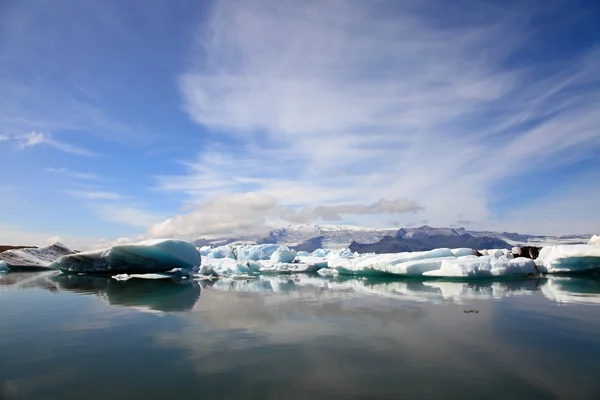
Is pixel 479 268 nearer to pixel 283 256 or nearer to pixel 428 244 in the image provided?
pixel 283 256

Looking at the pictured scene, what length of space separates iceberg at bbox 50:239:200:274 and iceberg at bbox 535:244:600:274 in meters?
19.5

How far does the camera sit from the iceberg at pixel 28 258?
3044 cm

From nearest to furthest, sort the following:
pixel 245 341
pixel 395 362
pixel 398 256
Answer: pixel 395 362 < pixel 245 341 < pixel 398 256

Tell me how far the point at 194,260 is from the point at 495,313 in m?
17.1

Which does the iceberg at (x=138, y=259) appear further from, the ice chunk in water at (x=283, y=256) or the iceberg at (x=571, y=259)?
the iceberg at (x=571, y=259)

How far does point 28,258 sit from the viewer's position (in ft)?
102

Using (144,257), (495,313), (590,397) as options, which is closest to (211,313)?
(495,313)

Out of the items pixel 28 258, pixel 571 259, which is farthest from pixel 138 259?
pixel 571 259

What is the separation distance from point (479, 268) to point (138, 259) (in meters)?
17.7

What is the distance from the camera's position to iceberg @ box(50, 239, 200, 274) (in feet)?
66.0

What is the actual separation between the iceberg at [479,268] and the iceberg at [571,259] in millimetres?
1932

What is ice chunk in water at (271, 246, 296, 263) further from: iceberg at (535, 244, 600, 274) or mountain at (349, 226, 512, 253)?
mountain at (349, 226, 512, 253)

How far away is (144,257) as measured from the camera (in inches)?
814

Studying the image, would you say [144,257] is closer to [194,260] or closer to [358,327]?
[194,260]
